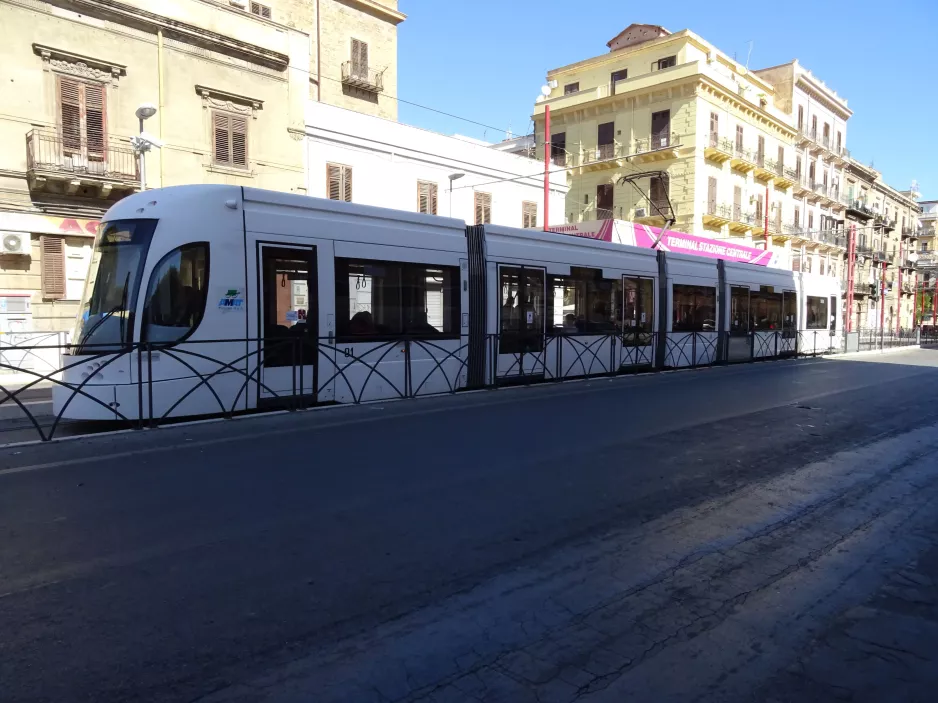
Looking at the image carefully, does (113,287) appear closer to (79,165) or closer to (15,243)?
(15,243)

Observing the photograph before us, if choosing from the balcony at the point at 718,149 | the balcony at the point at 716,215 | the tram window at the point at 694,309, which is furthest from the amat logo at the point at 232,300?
the balcony at the point at 718,149

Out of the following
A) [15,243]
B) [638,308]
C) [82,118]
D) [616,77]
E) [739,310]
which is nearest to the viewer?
[638,308]

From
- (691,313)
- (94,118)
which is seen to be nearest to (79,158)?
(94,118)

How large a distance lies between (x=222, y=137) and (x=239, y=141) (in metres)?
0.56

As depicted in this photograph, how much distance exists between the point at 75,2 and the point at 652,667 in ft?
71.5

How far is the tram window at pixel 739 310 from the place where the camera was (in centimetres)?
1986

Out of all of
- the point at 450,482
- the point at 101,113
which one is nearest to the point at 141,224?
the point at 450,482

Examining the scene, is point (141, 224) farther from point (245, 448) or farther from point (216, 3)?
point (216, 3)

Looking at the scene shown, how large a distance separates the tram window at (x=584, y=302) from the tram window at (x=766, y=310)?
7.57 meters

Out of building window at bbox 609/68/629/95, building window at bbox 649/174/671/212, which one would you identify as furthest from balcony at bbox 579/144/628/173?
building window at bbox 609/68/629/95

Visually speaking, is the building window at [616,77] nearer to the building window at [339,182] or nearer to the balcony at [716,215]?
the balcony at [716,215]

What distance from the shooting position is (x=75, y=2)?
18.1 meters

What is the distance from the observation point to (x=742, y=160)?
38281mm

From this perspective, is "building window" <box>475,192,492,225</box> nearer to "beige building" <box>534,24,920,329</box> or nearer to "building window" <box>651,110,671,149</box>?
"beige building" <box>534,24,920,329</box>
